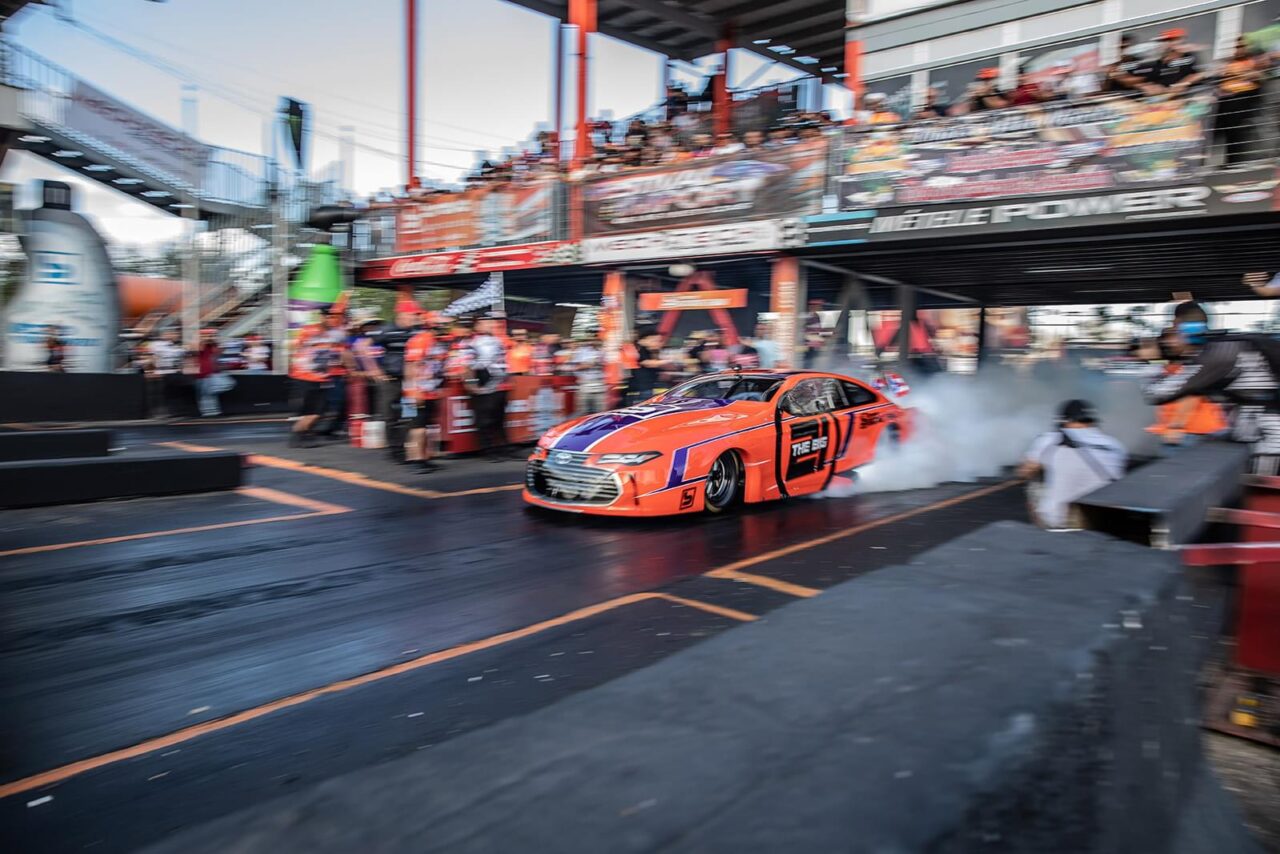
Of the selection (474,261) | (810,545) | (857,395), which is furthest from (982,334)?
(810,545)

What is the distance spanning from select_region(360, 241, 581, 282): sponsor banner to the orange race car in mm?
9541

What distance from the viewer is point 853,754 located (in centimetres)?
125

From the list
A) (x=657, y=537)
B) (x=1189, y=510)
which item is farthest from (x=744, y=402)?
(x=1189, y=510)

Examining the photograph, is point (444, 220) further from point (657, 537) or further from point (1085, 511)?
point (1085, 511)

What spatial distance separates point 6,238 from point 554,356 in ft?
34.6

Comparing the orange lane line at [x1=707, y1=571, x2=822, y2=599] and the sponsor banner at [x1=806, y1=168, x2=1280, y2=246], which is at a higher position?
the sponsor banner at [x1=806, y1=168, x2=1280, y2=246]

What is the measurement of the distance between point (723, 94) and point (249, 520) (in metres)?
18.7

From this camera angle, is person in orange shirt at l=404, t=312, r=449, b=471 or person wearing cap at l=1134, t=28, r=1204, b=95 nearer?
person in orange shirt at l=404, t=312, r=449, b=471

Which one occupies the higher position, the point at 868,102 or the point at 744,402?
the point at 868,102

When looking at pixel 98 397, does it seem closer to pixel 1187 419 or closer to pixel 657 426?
pixel 657 426

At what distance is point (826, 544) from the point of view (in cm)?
677

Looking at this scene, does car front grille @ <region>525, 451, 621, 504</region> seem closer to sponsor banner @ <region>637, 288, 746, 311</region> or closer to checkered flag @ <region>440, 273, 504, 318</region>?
checkered flag @ <region>440, 273, 504, 318</region>

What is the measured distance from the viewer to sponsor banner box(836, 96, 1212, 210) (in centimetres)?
1089

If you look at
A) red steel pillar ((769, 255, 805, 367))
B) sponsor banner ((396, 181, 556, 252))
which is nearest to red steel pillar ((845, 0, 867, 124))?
red steel pillar ((769, 255, 805, 367))
